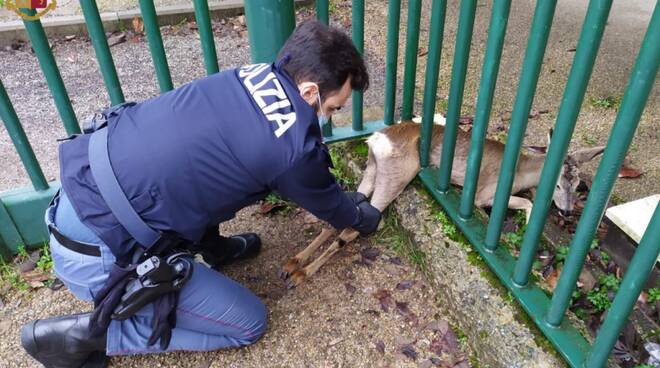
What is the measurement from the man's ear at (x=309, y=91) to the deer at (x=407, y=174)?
104 cm

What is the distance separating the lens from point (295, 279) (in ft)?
10.2

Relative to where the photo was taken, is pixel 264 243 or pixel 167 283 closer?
pixel 167 283

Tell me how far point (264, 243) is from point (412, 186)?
977 millimetres

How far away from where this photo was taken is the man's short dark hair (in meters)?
2.26

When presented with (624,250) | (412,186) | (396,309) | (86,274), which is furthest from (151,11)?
(624,250)

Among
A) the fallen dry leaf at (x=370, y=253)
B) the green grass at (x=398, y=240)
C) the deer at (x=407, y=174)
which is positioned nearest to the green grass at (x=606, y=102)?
the deer at (x=407, y=174)

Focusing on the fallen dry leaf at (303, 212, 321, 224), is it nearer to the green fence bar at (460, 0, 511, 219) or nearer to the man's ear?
the green fence bar at (460, 0, 511, 219)

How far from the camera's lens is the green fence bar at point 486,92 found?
2246mm

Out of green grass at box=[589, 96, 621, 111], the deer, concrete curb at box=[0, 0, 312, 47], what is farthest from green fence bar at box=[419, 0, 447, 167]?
concrete curb at box=[0, 0, 312, 47]

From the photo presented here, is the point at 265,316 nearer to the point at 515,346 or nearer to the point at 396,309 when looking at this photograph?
the point at 396,309

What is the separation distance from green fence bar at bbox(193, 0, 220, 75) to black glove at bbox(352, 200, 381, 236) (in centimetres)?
115

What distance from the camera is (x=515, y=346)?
8.09ft

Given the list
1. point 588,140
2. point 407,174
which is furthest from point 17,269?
point 588,140

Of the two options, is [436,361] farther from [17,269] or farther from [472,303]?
[17,269]
